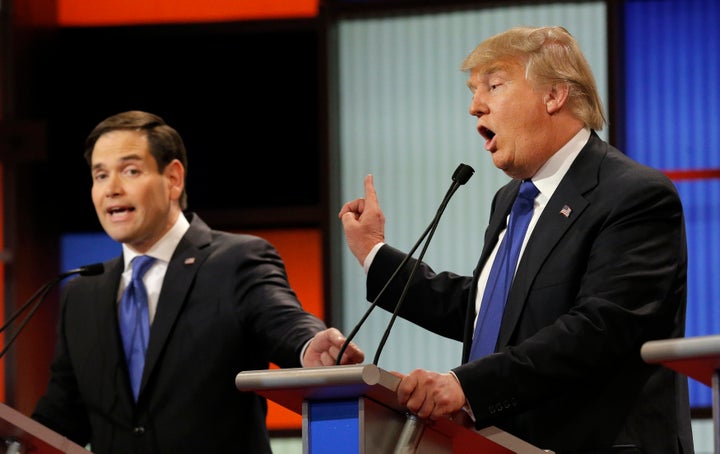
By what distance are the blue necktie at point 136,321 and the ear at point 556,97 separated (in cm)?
148

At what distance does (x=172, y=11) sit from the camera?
5621mm

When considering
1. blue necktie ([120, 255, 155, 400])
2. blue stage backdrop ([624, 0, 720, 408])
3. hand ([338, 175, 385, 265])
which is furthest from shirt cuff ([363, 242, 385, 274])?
blue stage backdrop ([624, 0, 720, 408])

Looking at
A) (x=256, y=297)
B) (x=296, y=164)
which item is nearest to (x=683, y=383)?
(x=256, y=297)

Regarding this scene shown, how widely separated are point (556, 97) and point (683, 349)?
109cm

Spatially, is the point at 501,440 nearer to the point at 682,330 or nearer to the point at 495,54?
the point at 682,330

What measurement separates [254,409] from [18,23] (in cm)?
247

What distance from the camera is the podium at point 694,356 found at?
6.08 feet

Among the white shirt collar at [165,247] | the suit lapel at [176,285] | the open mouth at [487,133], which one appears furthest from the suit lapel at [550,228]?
the white shirt collar at [165,247]

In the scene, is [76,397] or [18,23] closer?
[76,397]

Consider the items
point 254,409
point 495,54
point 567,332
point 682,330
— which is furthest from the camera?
point 254,409

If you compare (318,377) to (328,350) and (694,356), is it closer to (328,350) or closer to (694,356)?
(694,356)

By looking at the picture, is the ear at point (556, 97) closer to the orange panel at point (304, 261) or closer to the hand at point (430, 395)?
the hand at point (430, 395)

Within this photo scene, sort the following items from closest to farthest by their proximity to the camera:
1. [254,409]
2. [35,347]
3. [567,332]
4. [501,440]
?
[501,440] → [567,332] → [254,409] → [35,347]

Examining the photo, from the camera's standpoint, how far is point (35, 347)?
526 cm
